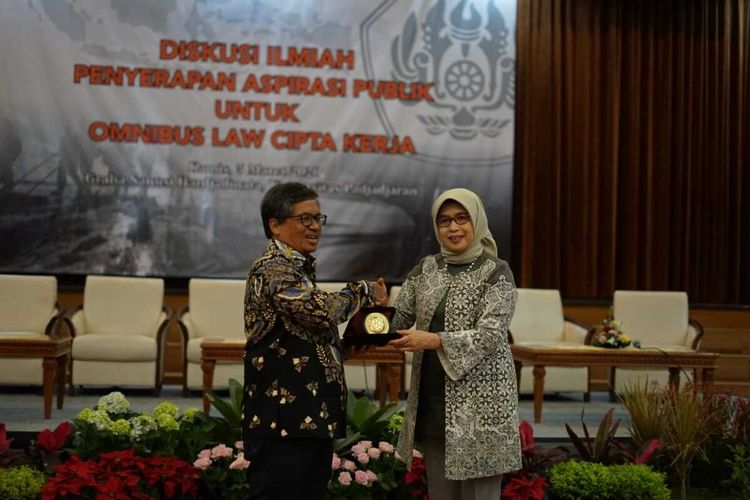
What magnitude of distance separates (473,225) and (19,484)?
1.99 m

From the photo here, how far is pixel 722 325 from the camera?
26.7 ft

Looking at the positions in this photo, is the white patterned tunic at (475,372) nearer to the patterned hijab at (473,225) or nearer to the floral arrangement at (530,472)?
the patterned hijab at (473,225)

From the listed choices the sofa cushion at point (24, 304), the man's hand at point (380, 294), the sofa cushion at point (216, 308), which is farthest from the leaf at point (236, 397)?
the sofa cushion at point (24, 304)

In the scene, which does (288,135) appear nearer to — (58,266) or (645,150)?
Result: (58,266)

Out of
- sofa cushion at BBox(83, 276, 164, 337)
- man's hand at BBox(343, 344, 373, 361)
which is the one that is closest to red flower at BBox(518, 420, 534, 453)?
man's hand at BBox(343, 344, 373, 361)

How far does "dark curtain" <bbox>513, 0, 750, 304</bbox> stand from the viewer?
816 centimetres

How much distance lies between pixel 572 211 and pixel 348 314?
624 centimetres

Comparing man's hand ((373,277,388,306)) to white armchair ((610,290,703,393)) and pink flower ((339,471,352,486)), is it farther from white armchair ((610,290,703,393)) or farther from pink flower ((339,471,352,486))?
white armchair ((610,290,703,393))

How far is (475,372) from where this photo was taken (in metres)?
2.47

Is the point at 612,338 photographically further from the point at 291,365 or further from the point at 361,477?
the point at 291,365

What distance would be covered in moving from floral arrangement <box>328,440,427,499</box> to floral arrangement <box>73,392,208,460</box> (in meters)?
0.59

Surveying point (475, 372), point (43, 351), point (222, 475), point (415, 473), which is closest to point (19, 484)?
point (222, 475)

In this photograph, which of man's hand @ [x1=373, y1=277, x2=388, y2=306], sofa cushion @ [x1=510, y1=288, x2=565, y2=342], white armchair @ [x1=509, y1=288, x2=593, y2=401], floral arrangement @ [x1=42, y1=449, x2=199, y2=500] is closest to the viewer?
man's hand @ [x1=373, y1=277, x2=388, y2=306]

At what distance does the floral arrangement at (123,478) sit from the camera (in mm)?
3152
